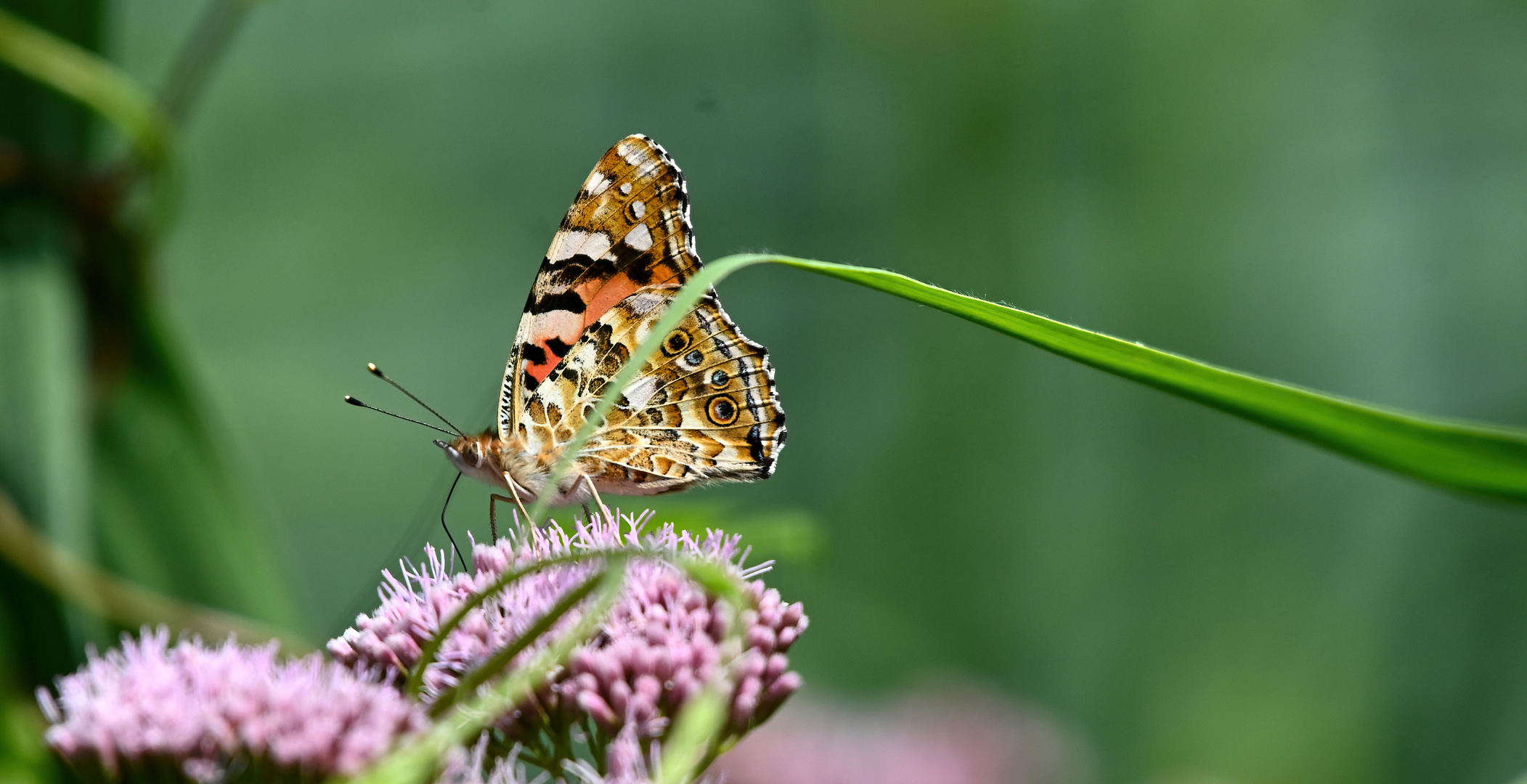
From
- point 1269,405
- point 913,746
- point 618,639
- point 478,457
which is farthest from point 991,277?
point 1269,405

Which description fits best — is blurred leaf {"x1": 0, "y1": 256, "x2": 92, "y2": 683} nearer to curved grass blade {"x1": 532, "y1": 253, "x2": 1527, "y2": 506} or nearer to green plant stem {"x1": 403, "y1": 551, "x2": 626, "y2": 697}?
green plant stem {"x1": 403, "y1": 551, "x2": 626, "y2": 697}

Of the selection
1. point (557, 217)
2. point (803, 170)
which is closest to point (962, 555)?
point (803, 170)

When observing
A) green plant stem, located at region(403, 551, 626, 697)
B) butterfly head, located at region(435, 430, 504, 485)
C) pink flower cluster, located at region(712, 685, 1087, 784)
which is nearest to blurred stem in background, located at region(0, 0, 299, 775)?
butterfly head, located at region(435, 430, 504, 485)

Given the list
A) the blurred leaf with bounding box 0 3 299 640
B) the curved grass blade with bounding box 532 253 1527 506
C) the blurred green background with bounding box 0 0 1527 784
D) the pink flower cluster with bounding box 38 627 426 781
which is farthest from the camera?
the blurred green background with bounding box 0 0 1527 784

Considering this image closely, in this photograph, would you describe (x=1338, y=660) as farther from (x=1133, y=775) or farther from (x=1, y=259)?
(x=1, y=259)

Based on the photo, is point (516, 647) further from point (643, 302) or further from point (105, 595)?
point (105, 595)

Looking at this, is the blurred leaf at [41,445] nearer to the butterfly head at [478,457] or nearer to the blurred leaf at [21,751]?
the blurred leaf at [21,751]
